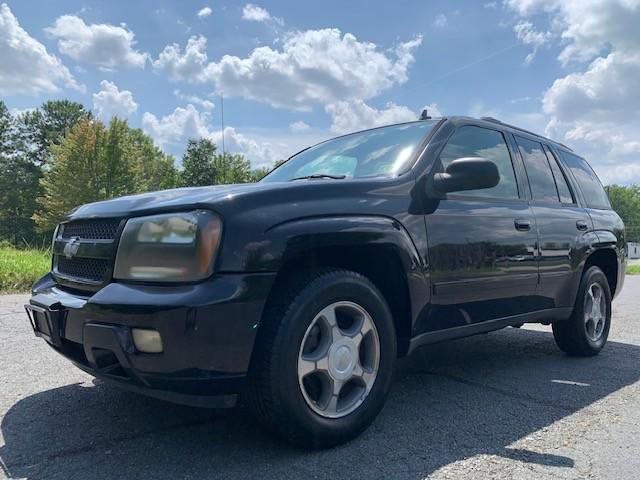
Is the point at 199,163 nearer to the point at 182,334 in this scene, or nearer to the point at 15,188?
the point at 15,188

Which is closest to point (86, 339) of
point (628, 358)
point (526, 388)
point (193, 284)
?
point (193, 284)

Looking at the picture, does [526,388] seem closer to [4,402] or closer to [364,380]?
[364,380]

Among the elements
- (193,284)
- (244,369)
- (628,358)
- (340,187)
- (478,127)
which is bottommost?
(628,358)

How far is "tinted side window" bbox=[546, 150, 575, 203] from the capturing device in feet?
14.9

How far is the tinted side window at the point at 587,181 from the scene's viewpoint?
16.3 ft

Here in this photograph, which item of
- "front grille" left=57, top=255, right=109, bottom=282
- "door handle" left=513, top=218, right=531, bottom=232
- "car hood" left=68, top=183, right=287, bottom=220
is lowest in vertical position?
"front grille" left=57, top=255, right=109, bottom=282

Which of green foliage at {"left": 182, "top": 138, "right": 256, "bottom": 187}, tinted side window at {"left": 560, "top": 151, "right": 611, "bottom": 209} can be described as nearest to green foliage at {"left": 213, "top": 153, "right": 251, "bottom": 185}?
green foliage at {"left": 182, "top": 138, "right": 256, "bottom": 187}

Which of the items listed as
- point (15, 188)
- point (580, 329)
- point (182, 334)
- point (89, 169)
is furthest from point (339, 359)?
point (15, 188)

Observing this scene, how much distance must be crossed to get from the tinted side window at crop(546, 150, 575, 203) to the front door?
2.49 feet

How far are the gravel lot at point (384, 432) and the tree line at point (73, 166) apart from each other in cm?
2959

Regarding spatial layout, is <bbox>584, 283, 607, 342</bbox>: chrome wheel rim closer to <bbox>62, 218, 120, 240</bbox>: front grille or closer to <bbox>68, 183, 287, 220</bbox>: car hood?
<bbox>68, 183, 287, 220</bbox>: car hood

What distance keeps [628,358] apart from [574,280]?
3.29 ft

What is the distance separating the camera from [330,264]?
279 centimetres

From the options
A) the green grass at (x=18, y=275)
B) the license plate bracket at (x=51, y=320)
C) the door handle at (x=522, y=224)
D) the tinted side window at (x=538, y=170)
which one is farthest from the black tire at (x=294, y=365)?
the green grass at (x=18, y=275)
